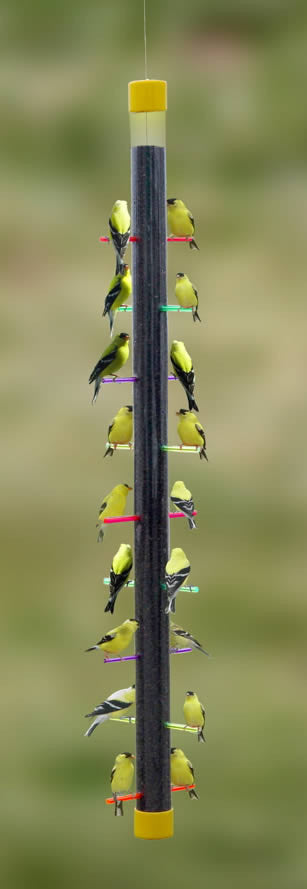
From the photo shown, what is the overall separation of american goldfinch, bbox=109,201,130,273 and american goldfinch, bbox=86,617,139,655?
927mm

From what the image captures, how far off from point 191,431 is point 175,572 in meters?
0.39

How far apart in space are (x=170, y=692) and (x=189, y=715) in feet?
0.28

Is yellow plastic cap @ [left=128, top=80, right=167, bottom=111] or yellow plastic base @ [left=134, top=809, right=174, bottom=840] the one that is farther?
yellow plastic base @ [left=134, top=809, right=174, bottom=840]

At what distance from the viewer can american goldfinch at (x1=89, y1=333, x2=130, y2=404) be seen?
4738mm

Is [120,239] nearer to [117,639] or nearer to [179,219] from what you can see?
[179,219]

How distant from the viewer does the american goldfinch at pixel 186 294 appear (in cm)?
482

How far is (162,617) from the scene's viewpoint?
475cm

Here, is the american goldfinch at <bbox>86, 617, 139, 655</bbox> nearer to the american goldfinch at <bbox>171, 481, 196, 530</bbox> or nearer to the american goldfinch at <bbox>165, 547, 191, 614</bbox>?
the american goldfinch at <bbox>165, 547, 191, 614</bbox>

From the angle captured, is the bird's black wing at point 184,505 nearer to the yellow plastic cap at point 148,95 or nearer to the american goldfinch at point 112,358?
the american goldfinch at point 112,358

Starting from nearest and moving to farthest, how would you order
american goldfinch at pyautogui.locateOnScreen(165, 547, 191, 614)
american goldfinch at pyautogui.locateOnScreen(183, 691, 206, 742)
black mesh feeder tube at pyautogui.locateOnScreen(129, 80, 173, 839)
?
american goldfinch at pyautogui.locateOnScreen(165, 547, 191, 614) → black mesh feeder tube at pyautogui.locateOnScreen(129, 80, 173, 839) → american goldfinch at pyautogui.locateOnScreen(183, 691, 206, 742)

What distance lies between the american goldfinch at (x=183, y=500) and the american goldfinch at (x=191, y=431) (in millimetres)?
114

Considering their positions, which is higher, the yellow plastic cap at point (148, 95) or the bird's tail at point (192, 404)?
the yellow plastic cap at point (148, 95)

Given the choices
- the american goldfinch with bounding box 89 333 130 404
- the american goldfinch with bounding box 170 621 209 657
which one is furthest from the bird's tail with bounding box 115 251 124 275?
the american goldfinch with bounding box 170 621 209 657

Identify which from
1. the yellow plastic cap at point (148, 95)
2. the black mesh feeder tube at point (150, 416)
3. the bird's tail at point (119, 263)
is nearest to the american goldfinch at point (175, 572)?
the black mesh feeder tube at point (150, 416)
